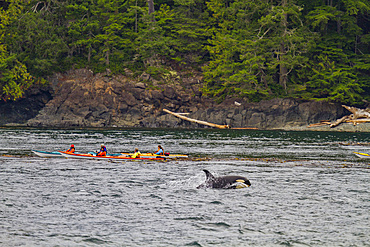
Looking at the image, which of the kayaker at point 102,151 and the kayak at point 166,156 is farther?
the kayak at point 166,156

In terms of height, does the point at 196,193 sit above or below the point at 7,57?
below

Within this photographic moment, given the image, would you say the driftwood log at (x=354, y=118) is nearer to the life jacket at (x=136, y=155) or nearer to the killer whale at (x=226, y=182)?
the life jacket at (x=136, y=155)

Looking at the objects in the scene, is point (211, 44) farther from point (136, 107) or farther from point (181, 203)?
point (181, 203)

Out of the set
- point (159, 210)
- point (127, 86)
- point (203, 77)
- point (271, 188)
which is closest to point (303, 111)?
point (203, 77)

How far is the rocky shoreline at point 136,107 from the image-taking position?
242 feet

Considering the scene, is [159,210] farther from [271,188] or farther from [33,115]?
[33,115]

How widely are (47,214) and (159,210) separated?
14.3 feet

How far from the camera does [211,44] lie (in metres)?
87.2

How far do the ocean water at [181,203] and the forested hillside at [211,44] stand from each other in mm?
40995

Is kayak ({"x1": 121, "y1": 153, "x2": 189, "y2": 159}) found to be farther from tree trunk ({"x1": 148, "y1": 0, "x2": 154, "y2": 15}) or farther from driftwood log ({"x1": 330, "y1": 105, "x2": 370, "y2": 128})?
tree trunk ({"x1": 148, "y1": 0, "x2": 154, "y2": 15})

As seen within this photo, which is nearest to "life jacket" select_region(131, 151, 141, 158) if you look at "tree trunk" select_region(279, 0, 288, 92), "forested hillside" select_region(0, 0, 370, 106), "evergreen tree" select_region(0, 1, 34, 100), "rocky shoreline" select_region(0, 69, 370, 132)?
"rocky shoreline" select_region(0, 69, 370, 132)

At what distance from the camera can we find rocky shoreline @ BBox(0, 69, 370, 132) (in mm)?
73750

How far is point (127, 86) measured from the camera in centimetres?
7912

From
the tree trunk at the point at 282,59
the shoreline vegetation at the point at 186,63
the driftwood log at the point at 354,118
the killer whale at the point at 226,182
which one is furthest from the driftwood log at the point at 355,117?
the killer whale at the point at 226,182
